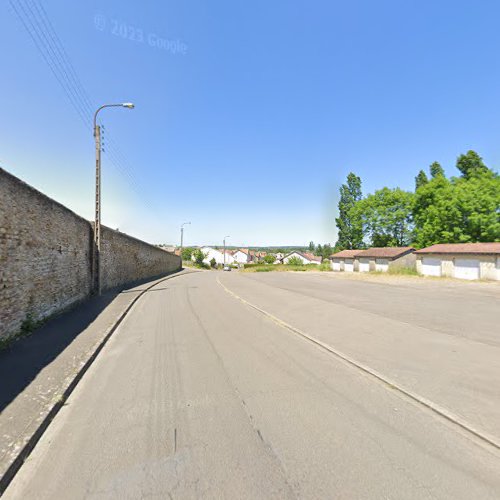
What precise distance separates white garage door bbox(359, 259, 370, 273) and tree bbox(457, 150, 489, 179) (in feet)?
61.5

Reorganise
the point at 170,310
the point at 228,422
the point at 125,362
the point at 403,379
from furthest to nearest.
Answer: the point at 170,310
the point at 125,362
the point at 403,379
the point at 228,422

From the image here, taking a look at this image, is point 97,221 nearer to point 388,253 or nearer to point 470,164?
point 388,253

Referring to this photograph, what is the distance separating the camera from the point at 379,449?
288cm

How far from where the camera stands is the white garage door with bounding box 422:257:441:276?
31.5 metres

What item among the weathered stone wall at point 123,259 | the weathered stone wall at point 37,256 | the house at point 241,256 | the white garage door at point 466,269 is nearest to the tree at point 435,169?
the white garage door at point 466,269

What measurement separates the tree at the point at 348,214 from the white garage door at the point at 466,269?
26.6m

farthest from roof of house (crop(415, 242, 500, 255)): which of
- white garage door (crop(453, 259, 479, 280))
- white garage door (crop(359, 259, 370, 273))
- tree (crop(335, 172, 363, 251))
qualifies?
tree (crop(335, 172, 363, 251))

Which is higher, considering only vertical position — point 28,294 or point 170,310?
point 28,294

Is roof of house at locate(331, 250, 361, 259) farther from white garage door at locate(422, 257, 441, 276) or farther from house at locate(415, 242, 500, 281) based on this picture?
white garage door at locate(422, 257, 441, 276)

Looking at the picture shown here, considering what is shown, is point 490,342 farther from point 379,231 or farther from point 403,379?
point 379,231

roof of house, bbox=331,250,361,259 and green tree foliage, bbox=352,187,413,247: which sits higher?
green tree foliage, bbox=352,187,413,247

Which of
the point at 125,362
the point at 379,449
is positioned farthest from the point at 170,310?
the point at 379,449

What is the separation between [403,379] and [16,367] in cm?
645

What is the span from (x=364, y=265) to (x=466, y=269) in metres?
18.8
